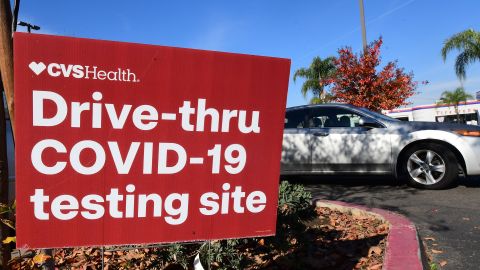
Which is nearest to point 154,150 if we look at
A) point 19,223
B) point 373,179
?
point 19,223

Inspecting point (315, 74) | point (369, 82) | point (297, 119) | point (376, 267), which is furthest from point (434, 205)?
point (315, 74)

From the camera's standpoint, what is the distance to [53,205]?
6.66 feet

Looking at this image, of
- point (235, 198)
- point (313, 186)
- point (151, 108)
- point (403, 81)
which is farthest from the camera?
point (403, 81)

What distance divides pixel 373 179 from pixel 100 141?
21.2ft

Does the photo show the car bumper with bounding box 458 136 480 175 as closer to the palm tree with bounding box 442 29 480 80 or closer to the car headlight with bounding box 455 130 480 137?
the car headlight with bounding box 455 130 480 137

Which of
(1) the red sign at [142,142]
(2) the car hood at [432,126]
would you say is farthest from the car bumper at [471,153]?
(1) the red sign at [142,142]

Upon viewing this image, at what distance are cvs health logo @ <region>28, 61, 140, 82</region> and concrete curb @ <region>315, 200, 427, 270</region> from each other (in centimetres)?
200

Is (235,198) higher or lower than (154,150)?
lower

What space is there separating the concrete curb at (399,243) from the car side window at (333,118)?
2.46 metres

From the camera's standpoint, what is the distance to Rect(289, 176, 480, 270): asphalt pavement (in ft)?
11.6

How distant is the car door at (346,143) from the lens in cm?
659

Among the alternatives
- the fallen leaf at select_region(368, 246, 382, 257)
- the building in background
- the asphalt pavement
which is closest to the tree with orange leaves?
the asphalt pavement

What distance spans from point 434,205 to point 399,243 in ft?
7.40

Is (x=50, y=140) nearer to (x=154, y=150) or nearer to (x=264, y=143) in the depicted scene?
(x=154, y=150)
